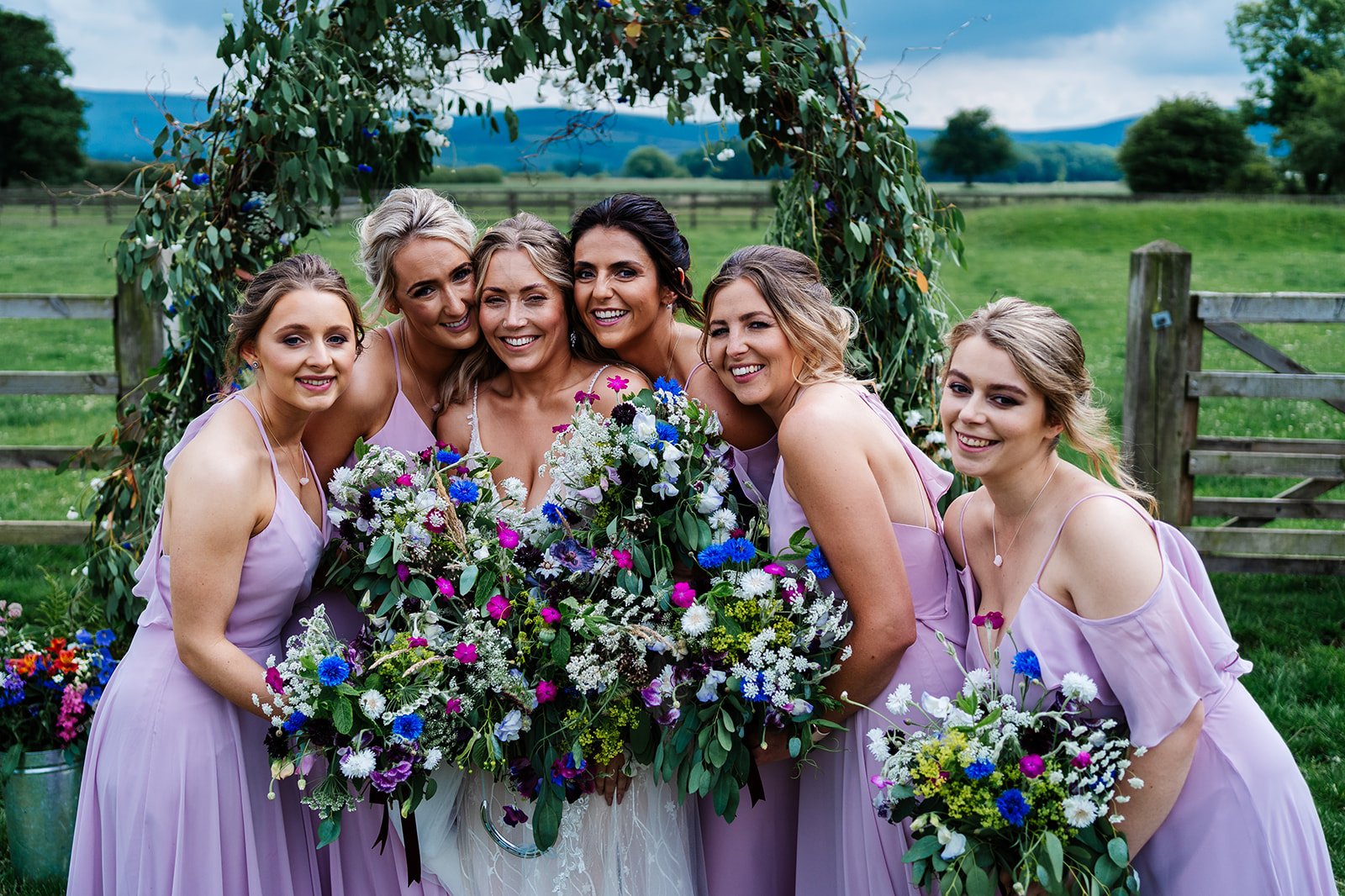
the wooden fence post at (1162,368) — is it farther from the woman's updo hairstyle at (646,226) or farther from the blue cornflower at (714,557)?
the blue cornflower at (714,557)

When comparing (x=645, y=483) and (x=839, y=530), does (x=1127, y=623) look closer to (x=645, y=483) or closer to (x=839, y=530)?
(x=839, y=530)

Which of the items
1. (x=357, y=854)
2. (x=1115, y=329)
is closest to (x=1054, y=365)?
(x=357, y=854)

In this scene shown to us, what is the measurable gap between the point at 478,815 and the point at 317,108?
2745mm

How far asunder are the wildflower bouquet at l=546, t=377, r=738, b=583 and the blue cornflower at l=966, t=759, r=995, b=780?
3.02ft

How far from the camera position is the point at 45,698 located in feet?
13.9

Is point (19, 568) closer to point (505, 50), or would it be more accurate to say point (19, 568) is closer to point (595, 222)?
point (505, 50)

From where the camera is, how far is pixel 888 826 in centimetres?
305

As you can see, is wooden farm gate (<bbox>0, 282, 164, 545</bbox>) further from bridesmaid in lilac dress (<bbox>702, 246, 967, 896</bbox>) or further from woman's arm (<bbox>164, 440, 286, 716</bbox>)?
bridesmaid in lilac dress (<bbox>702, 246, 967, 896</bbox>)

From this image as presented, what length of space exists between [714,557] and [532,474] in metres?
0.99

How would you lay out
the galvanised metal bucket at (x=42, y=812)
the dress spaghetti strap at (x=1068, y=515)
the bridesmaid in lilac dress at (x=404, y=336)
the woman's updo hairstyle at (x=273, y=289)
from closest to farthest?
the dress spaghetti strap at (x=1068, y=515)
the woman's updo hairstyle at (x=273, y=289)
the bridesmaid in lilac dress at (x=404, y=336)
the galvanised metal bucket at (x=42, y=812)

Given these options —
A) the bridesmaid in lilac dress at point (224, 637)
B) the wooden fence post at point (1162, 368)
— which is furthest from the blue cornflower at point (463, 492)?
the wooden fence post at point (1162, 368)

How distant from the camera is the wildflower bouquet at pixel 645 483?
304 cm

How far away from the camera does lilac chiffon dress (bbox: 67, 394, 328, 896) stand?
315cm

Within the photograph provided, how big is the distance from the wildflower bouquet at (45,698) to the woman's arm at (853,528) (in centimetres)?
298
